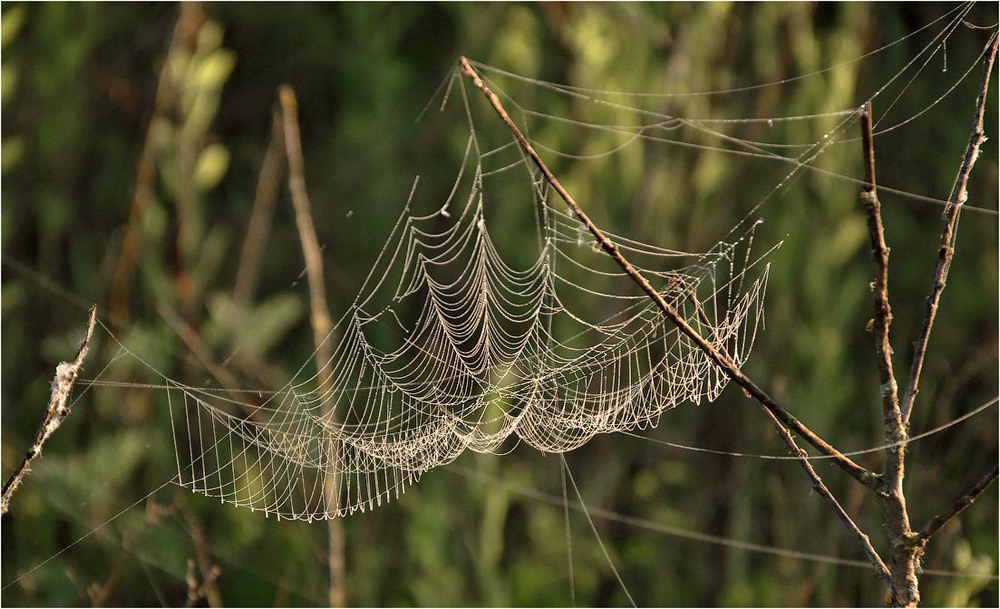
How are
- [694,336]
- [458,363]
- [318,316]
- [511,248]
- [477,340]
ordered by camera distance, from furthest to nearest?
[511,248], [477,340], [458,363], [318,316], [694,336]

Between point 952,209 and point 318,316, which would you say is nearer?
point 952,209

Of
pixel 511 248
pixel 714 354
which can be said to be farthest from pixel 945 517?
pixel 511 248

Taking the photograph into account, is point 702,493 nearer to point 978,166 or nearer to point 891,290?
point 891,290

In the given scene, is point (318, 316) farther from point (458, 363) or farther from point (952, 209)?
point (952, 209)

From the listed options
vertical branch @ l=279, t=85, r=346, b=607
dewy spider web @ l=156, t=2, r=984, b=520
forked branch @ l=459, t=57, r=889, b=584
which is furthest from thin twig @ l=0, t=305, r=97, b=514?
dewy spider web @ l=156, t=2, r=984, b=520

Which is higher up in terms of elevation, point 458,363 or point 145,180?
point 145,180

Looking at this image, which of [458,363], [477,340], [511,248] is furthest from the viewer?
[511,248]

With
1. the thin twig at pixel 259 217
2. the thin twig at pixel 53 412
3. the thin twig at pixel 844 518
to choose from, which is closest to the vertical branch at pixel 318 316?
the thin twig at pixel 259 217

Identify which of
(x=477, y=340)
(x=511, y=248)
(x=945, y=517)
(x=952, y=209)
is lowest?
(x=945, y=517)

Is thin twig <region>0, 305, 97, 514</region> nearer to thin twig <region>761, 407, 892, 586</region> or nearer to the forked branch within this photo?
the forked branch
